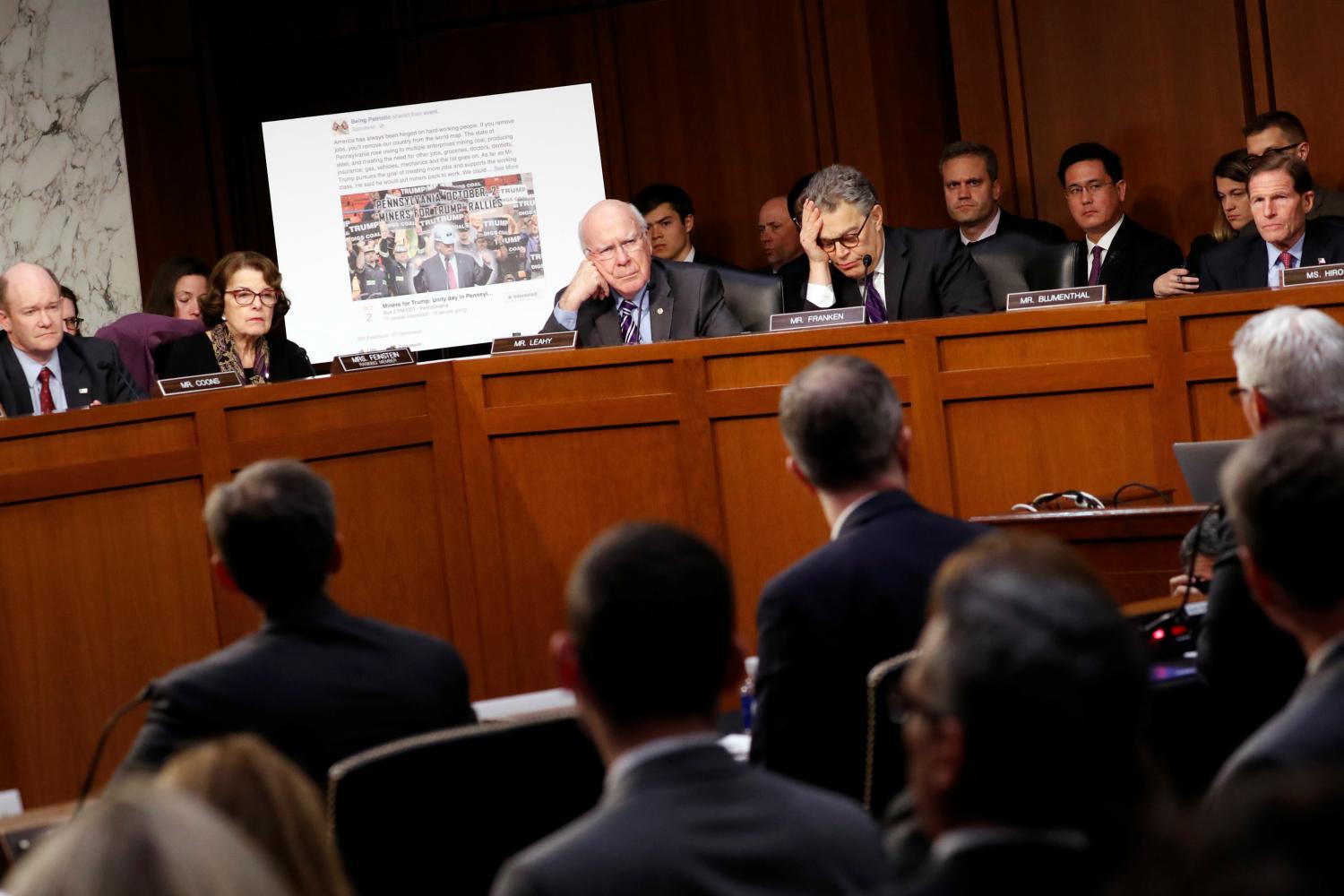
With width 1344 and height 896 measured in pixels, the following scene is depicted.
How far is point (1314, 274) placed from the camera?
4523 mm

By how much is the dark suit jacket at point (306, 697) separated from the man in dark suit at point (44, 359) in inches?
147

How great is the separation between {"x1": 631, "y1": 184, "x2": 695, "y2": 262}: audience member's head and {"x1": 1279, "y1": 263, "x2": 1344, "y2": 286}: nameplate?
3.29m

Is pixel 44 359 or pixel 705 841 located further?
pixel 44 359

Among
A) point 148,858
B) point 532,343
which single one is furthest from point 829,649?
point 532,343

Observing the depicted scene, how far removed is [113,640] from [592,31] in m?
4.54

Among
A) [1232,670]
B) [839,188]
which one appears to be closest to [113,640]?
[839,188]

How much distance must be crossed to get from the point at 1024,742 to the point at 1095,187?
6.02 meters

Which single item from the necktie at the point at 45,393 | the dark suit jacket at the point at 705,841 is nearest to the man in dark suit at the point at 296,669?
the dark suit jacket at the point at 705,841

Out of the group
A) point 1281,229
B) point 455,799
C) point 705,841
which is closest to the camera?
point 705,841

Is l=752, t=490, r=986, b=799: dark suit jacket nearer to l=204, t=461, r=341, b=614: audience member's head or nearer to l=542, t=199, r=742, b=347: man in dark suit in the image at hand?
l=204, t=461, r=341, b=614: audience member's head

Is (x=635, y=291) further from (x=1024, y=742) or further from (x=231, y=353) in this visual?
(x=1024, y=742)

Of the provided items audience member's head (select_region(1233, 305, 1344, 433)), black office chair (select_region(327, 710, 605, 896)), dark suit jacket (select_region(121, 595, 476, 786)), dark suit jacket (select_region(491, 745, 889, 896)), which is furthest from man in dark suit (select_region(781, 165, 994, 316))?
dark suit jacket (select_region(491, 745, 889, 896))

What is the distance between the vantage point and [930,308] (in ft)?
18.5

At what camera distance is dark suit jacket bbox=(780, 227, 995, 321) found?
560cm
